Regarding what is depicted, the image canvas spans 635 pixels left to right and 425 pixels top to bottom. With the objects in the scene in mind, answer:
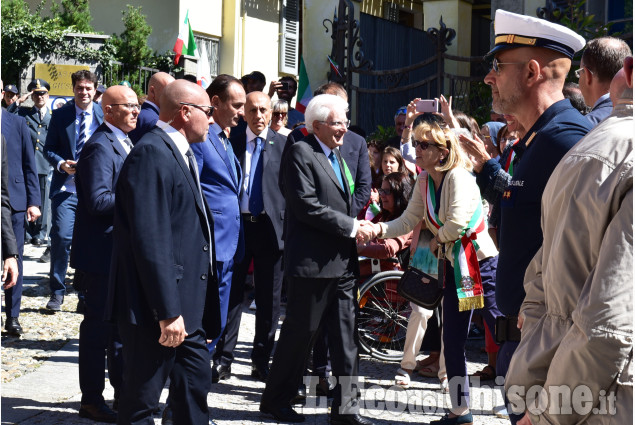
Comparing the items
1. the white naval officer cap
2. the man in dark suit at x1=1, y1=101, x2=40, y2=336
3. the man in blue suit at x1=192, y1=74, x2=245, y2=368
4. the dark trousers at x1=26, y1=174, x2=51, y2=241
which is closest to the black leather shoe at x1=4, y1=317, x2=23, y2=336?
the man in dark suit at x1=1, y1=101, x2=40, y2=336

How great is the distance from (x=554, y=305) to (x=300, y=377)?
3415mm

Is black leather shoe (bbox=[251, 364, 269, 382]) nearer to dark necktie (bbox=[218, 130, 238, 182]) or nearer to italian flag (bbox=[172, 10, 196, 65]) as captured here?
dark necktie (bbox=[218, 130, 238, 182])

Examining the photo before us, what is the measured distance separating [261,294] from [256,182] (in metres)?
0.85

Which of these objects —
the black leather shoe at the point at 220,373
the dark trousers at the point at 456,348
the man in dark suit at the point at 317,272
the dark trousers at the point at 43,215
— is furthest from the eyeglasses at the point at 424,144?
the dark trousers at the point at 43,215

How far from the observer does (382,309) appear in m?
7.82

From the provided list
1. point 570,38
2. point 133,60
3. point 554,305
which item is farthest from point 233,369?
point 133,60

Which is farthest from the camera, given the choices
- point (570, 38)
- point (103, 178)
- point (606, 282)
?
point (103, 178)

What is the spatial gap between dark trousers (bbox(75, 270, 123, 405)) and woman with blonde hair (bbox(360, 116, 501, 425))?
1.69 meters

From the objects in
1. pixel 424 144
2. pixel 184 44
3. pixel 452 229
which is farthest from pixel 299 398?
pixel 184 44

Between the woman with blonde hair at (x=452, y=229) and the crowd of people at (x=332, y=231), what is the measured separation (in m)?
0.01

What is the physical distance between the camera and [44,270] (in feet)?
38.0

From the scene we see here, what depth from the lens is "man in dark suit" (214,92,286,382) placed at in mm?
6965

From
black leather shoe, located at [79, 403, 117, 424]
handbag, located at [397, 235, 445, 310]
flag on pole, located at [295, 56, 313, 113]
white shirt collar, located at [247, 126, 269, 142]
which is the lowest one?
black leather shoe, located at [79, 403, 117, 424]

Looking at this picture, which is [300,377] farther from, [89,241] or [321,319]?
[89,241]
